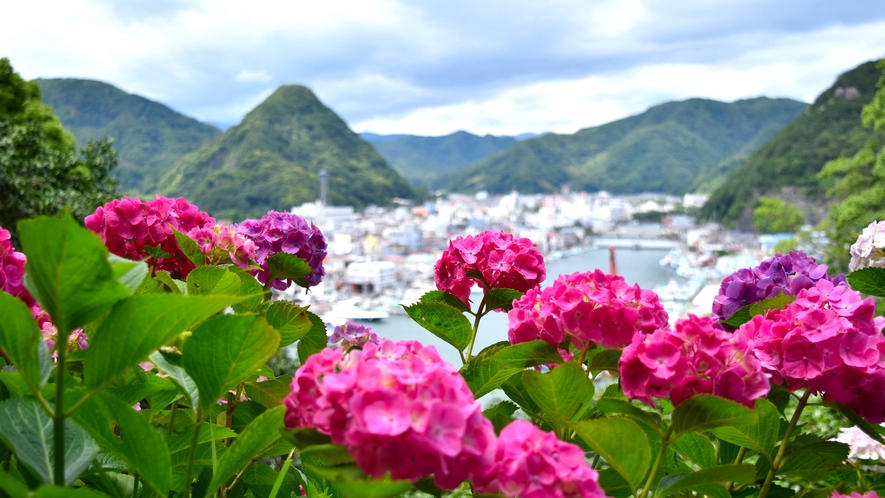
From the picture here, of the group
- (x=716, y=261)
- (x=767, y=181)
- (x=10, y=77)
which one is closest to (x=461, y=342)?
(x=10, y=77)

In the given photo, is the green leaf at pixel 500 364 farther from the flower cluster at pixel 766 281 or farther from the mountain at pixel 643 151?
the mountain at pixel 643 151

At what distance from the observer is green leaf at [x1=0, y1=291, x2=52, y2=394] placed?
0.35 meters

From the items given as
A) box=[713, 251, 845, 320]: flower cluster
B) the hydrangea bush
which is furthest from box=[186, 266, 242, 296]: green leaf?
box=[713, 251, 845, 320]: flower cluster

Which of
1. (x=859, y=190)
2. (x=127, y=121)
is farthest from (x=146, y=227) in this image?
(x=127, y=121)

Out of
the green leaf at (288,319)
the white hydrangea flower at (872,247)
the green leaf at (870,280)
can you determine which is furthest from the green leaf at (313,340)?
the white hydrangea flower at (872,247)

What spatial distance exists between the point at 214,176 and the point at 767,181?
3653cm

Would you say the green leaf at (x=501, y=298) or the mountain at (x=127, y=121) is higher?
the mountain at (x=127, y=121)

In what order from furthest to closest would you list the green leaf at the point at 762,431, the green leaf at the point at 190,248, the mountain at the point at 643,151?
the mountain at the point at 643,151 < the green leaf at the point at 190,248 < the green leaf at the point at 762,431

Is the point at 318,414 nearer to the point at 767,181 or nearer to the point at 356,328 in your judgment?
the point at 356,328

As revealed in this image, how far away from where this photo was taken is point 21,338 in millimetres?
357

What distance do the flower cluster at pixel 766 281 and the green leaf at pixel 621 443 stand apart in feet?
1.57

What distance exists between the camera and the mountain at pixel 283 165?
4116 cm

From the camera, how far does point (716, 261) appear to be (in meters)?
26.7

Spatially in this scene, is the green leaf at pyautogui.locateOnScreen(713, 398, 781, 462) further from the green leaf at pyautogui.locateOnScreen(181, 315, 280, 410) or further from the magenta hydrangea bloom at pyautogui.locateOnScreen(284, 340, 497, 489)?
the green leaf at pyautogui.locateOnScreen(181, 315, 280, 410)
